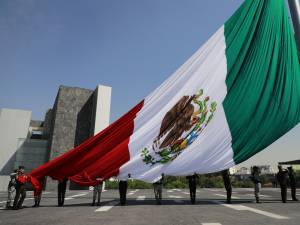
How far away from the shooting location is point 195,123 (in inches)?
368

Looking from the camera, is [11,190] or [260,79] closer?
[260,79]

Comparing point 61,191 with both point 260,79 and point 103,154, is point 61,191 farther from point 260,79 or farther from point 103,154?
point 260,79

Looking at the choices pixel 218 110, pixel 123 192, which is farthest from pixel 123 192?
pixel 218 110

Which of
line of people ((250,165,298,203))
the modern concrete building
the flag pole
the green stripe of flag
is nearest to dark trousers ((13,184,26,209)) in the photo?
the green stripe of flag

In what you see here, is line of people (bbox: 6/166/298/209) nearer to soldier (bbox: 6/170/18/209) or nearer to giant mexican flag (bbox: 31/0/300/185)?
soldier (bbox: 6/170/18/209)

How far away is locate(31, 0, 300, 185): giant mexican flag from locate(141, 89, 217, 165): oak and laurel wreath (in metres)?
0.03

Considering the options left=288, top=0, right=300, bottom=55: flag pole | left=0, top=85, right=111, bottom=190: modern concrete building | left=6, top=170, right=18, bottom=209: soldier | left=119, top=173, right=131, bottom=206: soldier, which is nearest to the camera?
left=288, top=0, right=300, bottom=55: flag pole

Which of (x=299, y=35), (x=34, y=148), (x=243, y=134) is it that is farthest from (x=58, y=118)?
(x=299, y=35)

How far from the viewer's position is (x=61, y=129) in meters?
45.2

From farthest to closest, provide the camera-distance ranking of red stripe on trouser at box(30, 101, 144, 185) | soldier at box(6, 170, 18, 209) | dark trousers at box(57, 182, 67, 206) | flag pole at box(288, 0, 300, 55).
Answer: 1. dark trousers at box(57, 182, 67, 206)
2. soldier at box(6, 170, 18, 209)
3. red stripe on trouser at box(30, 101, 144, 185)
4. flag pole at box(288, 0, 300, 55)

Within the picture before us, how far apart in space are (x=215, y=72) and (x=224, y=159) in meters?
2.82

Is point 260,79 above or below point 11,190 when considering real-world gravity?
above

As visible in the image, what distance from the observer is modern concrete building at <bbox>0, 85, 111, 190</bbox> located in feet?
146

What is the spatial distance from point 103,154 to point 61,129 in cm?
3719
